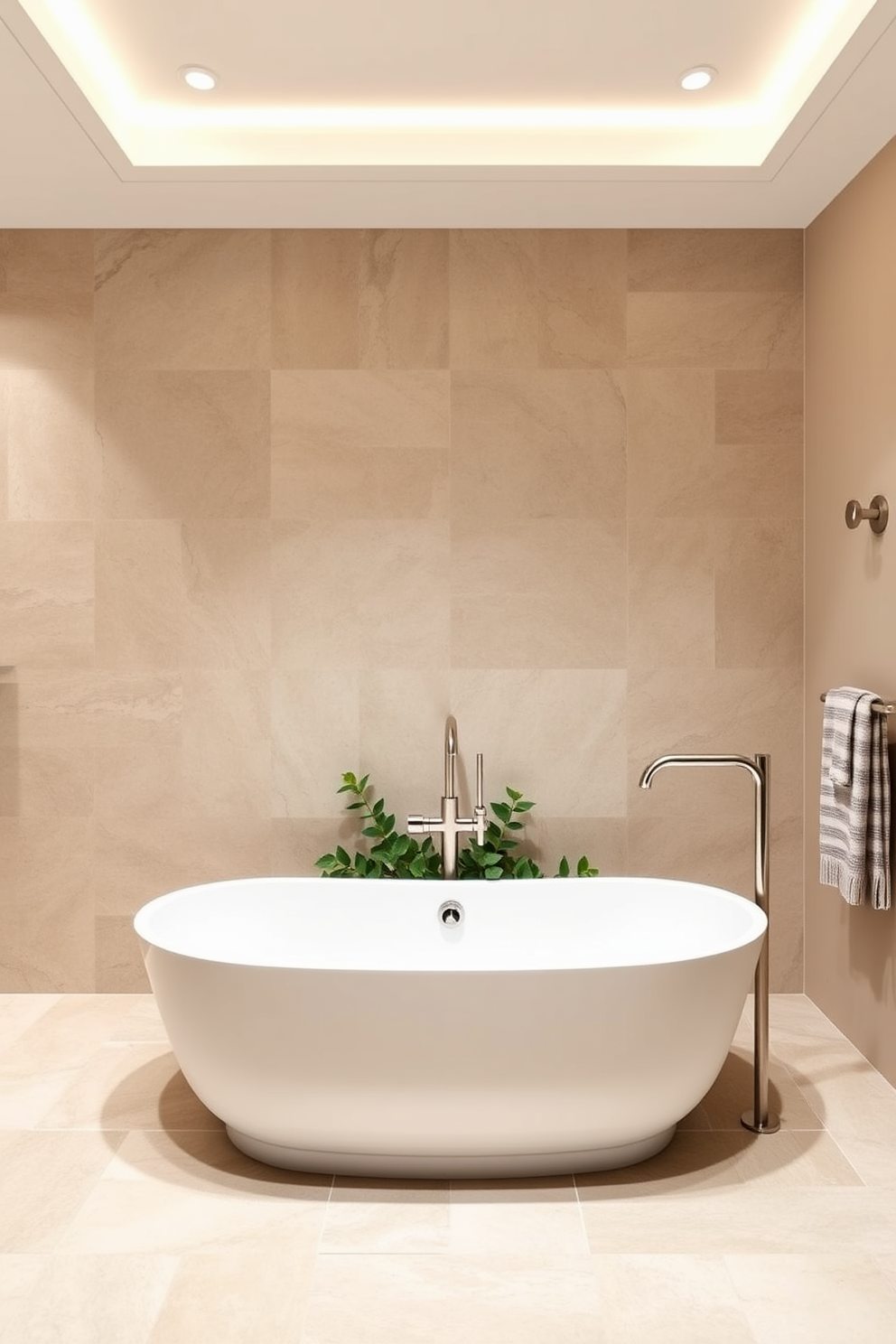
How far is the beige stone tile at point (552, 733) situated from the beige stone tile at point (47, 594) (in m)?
1.25

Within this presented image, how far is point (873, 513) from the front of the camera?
8.99 feet

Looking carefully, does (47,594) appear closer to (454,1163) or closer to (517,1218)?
(454,1163)

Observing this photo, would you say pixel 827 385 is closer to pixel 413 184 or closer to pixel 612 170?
pixel 612 170

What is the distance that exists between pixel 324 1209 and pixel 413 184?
2.65 metres

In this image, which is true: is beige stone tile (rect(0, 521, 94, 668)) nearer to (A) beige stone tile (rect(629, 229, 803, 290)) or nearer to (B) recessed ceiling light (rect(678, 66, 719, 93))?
(A) beige stone tile (rect(629, 229, 803, 290))

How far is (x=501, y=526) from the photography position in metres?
3.34

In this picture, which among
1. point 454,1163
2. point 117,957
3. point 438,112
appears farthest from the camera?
point 117,957

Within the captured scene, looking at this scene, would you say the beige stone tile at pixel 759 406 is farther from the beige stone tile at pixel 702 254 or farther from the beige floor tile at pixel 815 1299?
the beige floor tile at pixel 815 1299

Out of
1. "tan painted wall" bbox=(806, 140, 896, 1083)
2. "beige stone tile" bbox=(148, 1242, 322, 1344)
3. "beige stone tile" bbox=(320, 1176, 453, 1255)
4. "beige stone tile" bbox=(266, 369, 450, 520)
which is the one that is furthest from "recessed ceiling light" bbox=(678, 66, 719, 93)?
"beige stone tile" bbox=(148, 1242, 322, 1344)

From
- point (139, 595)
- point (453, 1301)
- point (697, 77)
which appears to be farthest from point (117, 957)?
point (697, 77)

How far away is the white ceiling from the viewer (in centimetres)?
241

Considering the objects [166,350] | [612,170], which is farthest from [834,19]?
[166,350]

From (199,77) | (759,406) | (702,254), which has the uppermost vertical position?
(199,77)

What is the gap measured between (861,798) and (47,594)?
256cm
